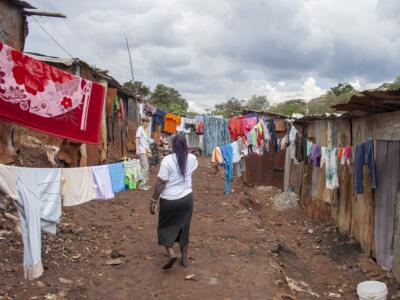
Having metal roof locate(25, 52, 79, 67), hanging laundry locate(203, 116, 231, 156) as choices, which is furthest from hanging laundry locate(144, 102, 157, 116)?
metal roof locate(25, 52, 79, 67)

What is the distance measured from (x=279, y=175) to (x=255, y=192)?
1.22 m

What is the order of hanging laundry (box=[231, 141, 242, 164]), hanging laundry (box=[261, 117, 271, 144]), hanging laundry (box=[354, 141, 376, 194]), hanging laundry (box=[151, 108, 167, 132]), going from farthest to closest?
hanging laundry (box=[151, 108, 167, 132]) < hanging laundry (box=[261, 117, 271, 144]) < hanging laundry (box=[231, 141, 242, 164]) < hanging laundry (box=[354, 141, 376, 194])

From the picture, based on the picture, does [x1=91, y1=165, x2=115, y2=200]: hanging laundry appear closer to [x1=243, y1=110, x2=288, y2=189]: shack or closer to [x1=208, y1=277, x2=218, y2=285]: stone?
[x1=208, y1=277, x2=218, y2=285]: stone

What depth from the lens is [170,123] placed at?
20.2 m

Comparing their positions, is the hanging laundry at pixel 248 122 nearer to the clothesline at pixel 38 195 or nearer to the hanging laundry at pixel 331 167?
the hanging laundry at pixel 331 167

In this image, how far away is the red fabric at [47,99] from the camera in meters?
4.87

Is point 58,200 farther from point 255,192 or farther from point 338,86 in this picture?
point 338,86

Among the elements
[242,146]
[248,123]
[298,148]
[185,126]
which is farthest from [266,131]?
[185,126]

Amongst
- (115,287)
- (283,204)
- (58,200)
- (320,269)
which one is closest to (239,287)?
(115,287)

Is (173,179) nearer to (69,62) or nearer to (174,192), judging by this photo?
(174,192)

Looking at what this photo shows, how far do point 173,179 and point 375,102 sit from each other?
3211mm

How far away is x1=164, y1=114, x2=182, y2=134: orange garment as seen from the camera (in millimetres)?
19906

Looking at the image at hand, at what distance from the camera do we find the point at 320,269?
25.5 ft

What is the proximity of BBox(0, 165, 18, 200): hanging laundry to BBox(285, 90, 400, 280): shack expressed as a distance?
4.42m
